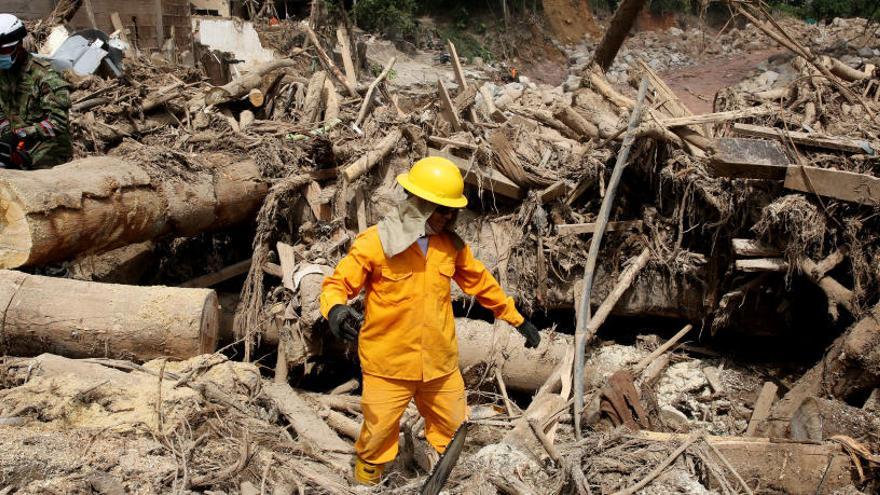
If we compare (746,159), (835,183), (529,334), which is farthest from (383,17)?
(529,334)

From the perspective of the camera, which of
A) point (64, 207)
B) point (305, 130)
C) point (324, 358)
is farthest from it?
point (305, 130)

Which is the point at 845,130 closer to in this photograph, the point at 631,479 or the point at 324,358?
the point at 631,479

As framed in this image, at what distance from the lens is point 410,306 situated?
13.5 ft

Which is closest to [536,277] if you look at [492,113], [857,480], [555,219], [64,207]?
Result: [555,219]

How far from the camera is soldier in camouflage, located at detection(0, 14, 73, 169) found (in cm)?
545

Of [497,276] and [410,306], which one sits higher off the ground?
[410,306]

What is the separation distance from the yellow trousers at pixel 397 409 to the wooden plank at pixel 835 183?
2968 mm

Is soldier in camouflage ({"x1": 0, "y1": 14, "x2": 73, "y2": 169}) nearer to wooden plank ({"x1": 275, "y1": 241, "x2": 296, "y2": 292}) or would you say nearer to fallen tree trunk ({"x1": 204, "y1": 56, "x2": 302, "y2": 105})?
wooden plank ({"x1": 275, "y1": 241, "x2": 296, "y2": 292})

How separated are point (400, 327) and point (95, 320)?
78.0 inches

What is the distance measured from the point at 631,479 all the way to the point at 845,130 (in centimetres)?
405

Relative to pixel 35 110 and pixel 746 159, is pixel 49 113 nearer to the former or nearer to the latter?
pixel 35 110

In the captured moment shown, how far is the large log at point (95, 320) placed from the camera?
4.52 meters

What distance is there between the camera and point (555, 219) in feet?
21.1

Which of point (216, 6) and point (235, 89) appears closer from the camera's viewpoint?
point (235, 89)
